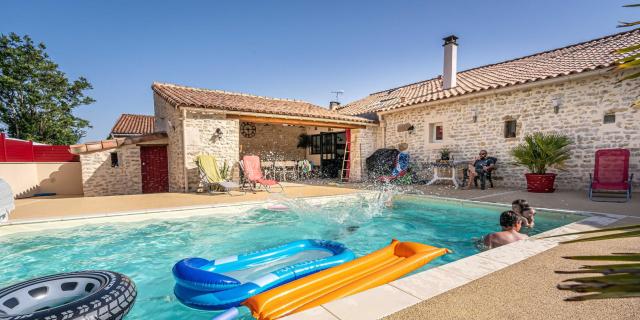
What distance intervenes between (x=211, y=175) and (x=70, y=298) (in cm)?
610

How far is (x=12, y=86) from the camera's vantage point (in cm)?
1673

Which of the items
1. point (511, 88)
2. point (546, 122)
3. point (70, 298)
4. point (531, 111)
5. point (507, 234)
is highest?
point (511, 88)

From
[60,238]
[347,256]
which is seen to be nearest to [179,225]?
[60,238]

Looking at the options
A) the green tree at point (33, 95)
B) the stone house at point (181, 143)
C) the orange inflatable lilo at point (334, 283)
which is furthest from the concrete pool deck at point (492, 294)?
the green tree at point (33, 95)

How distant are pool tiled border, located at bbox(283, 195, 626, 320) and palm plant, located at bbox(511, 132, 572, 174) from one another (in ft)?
17.0

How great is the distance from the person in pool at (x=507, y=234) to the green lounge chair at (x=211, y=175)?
20.9ft

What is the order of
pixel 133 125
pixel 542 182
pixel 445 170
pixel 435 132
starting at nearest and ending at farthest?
pixel 542 182 → pixel 445 170 → pixel 435 132 → pixel 133 125

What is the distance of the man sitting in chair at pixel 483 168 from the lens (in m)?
8.55

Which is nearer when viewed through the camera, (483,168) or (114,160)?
(483,168)

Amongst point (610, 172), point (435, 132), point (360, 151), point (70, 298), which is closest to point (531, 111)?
point (610, 172)

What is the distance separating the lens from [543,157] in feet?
24.2

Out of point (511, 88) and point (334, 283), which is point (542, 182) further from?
point (334, 283)

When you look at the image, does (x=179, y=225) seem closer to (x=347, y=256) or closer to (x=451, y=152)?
(x=347, y=256)

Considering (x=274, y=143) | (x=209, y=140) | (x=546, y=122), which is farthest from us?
(x=274, y=143)
